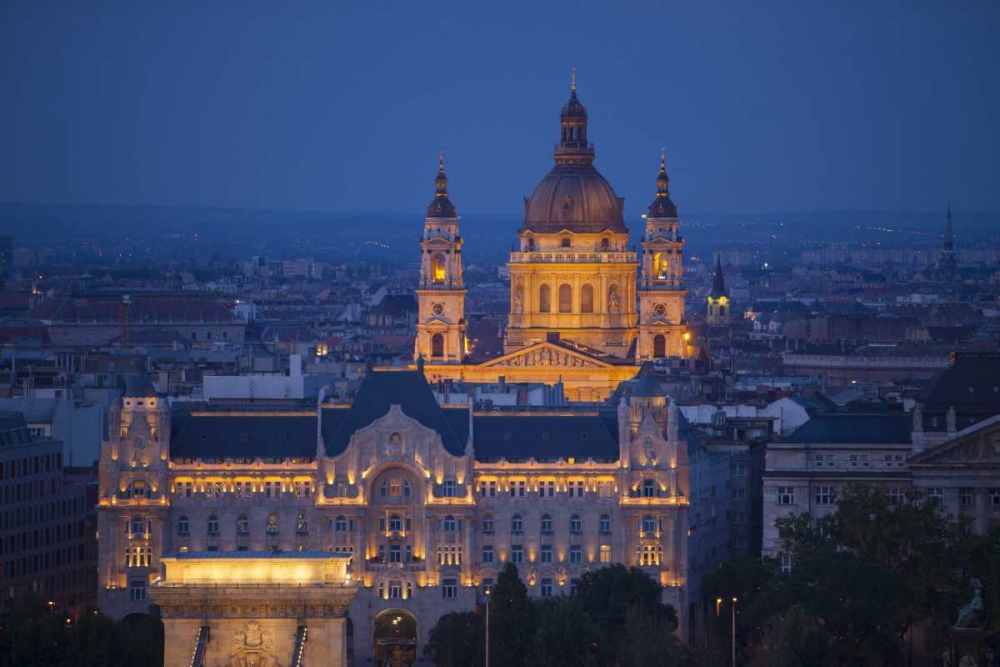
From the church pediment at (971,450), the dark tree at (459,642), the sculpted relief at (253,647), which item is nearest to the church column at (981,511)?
the church pediment at (971,450)

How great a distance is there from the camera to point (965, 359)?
517ft

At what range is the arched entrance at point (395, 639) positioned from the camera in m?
145

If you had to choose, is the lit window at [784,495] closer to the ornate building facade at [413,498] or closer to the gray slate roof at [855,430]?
the gray slate roof at [855,430]

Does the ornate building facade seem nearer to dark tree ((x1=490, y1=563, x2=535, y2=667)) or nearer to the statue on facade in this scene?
dark tree ((x1=490, y1=563, x2=535, y2=667))

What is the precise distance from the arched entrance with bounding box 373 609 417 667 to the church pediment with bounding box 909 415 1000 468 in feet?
67.2

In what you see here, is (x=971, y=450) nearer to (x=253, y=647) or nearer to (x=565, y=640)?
(x=565, y=640)

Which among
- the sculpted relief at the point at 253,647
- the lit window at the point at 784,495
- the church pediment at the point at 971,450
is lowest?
the sculpted relief at the point at 253,647

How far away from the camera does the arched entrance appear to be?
14452 centimetres

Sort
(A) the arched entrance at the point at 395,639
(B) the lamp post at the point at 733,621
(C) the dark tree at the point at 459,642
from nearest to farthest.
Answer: (C) the dark tree at the point at 459,642 < (B) the lamp post at the point at 733,621 < (A) the arched entrance at the point at 395,639

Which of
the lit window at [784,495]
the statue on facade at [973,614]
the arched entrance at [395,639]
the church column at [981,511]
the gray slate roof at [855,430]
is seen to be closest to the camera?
the statue on facade at [973,614]

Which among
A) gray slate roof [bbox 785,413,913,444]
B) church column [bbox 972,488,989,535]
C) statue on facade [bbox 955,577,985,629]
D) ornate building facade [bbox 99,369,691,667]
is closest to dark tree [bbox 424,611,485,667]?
ornate building facade [bbox 99,369,691,667]

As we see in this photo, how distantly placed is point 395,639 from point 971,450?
23219 millimetres

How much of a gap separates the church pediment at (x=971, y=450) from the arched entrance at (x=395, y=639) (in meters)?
20.5

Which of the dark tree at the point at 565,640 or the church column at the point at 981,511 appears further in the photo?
the church column at the point at 981,511
